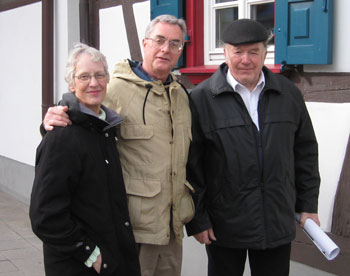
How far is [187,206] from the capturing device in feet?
8.81

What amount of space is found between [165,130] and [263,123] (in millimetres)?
455

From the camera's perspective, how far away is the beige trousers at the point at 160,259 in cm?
268

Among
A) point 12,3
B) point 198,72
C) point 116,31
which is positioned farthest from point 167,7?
point 12,3

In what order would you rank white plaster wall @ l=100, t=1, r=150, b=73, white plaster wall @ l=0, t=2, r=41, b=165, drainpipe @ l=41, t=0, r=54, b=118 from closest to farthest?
white plaster wall @ l=100, t=1, r=150, b=73 → drainpipe @ l=41, t=0, r=54, b=118 → white plaster wall @ l=0, t=2, r=41, b=165

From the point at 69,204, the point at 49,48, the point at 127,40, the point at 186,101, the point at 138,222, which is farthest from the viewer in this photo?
the point at 49,48

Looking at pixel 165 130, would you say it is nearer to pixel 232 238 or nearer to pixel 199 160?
pixel 199 160

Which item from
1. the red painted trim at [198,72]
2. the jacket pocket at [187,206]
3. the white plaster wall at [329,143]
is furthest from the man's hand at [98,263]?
the red painted trim at [198,72]

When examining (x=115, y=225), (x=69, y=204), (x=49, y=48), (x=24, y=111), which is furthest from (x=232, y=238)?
(x=24, y=111)

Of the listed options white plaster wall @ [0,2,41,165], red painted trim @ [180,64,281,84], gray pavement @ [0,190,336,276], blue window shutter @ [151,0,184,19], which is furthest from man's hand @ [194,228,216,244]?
white plaster wall @ [0,2,41,165]

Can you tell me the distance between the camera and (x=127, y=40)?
514 cm

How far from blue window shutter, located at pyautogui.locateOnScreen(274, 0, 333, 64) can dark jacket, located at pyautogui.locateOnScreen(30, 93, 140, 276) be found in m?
1.50

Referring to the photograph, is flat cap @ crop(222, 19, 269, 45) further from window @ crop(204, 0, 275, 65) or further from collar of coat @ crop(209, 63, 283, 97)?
window @ crop(204, 0, 275, 65)

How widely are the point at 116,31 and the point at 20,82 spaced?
243cm

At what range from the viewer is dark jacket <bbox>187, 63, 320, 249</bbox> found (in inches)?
103
